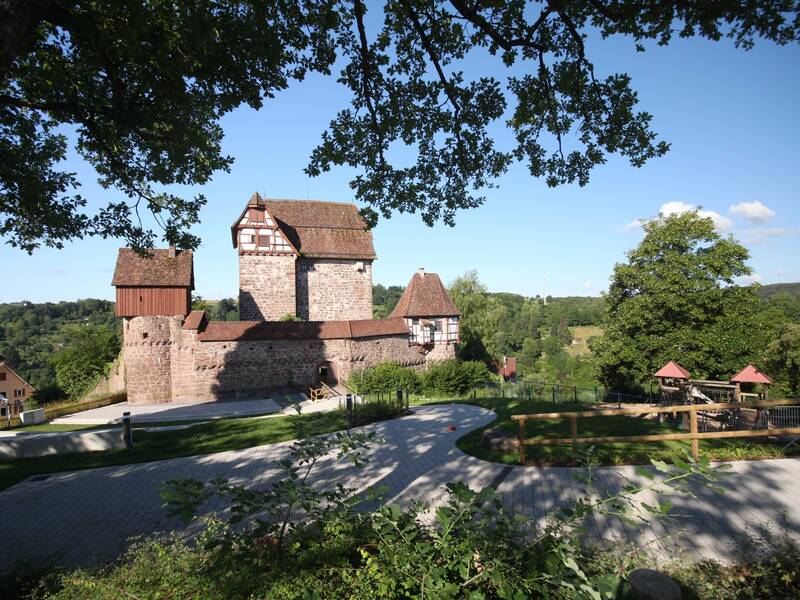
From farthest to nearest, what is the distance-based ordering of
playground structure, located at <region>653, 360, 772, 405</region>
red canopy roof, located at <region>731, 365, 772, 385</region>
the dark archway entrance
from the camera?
1. the dark archway entrance
2. red canopy roof, located at <region>731, 365, 772, 385</region>
3. playground structure, located at <region>653, 360, 772, 405</region>

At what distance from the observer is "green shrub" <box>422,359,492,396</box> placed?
24.0m

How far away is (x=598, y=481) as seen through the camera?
6977mm

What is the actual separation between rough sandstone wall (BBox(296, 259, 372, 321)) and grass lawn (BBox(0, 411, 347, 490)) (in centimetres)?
1615

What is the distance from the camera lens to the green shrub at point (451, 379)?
2398cm

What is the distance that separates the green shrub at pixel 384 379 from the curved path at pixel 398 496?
41.4ft

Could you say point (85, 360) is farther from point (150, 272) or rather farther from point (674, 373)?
point (674, 373)

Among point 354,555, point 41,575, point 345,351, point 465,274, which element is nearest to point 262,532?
point 354,555

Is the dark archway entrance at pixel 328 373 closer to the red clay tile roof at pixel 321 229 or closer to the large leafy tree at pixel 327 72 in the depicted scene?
the red clay tile roof at pixel 321 229

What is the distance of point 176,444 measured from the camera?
1151 cm

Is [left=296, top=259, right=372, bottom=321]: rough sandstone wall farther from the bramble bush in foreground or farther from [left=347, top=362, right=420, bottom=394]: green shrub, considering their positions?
the bramble bush in foreground

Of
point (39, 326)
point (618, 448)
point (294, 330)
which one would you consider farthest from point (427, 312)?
point (39, 326)

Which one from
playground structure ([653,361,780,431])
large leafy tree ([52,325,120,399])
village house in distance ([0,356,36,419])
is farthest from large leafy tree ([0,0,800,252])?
village house in distance ([0,356,36,419])

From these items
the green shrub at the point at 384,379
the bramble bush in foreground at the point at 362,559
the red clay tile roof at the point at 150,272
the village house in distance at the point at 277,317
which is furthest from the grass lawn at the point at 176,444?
→ the red clay tile roof at the point at 150,272

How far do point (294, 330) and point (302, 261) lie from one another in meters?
6.89
